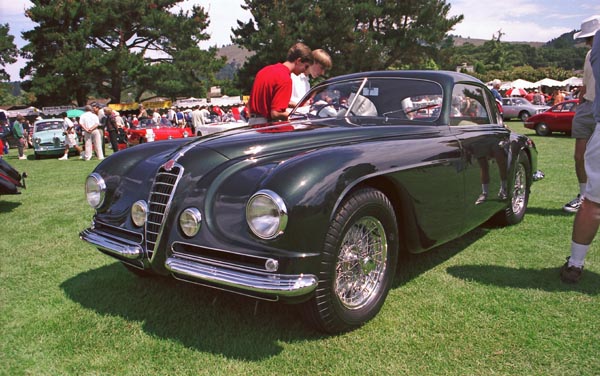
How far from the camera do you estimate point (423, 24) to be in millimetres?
37688

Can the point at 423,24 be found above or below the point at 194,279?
above

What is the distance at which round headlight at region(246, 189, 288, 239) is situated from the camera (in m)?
2.12

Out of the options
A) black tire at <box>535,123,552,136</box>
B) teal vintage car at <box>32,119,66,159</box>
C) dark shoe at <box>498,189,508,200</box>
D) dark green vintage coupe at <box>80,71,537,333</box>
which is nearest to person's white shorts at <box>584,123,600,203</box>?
dark green vintage coupe at <box>80,71,537,333</box>

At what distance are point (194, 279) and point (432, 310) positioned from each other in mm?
1464

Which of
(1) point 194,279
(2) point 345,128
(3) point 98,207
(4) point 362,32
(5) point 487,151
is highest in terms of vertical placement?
(4) point 362,32

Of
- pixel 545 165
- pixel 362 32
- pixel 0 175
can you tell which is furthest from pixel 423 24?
pixel 0 175

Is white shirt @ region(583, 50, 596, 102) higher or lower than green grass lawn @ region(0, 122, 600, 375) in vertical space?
higher

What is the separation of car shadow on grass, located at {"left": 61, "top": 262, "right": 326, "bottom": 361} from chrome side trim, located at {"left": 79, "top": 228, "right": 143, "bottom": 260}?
0.45 meters

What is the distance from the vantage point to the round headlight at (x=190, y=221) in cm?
238

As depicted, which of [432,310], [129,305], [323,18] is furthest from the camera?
[323,18]

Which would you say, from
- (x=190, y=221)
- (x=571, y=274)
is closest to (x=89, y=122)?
(x=190, y=221)

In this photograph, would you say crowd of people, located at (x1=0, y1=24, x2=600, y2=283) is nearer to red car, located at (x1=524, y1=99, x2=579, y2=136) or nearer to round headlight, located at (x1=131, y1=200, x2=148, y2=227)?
round headlight, located at (x1=131, y1=200, x2=148, y2=227)

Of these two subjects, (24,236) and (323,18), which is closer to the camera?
(24,236)

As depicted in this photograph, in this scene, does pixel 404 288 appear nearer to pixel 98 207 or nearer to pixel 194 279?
pixel 194 279
